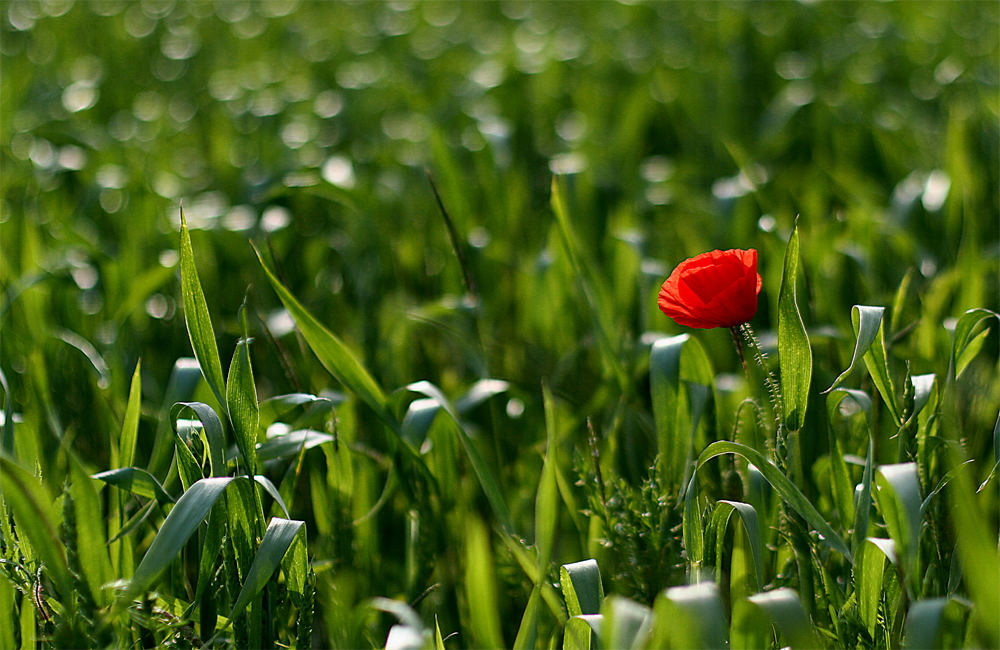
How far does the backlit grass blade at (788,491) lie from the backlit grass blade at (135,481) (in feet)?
2.18

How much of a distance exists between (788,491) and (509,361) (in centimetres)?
90

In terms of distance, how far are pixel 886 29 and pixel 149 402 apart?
3605 millimetres

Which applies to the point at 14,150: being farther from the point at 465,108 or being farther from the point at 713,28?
the point at 713,28

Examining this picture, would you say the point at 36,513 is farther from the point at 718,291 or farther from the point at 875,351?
the point at 875,351

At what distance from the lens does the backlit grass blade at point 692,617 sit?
722 millimetres

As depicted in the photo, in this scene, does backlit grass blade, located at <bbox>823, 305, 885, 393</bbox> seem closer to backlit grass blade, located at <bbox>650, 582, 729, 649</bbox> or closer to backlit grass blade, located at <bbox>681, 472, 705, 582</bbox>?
backlit grass blade, located at <bbox>681, 472, 705, 582</bbox>

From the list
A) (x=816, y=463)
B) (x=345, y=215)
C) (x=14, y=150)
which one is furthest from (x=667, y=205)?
(x=14, y=150)

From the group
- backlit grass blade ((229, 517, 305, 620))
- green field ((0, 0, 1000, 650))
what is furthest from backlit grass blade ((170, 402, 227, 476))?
backlit grass blade ((229, 517, 305, 620))

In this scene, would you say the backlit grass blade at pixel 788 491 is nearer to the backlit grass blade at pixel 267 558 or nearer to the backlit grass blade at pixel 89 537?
the backlit grass blade at pixel 267 558

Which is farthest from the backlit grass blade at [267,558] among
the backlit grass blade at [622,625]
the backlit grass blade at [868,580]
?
the backlit grass blade at [868,580]

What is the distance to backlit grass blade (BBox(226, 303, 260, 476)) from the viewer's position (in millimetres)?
1021

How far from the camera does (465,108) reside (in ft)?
10.3

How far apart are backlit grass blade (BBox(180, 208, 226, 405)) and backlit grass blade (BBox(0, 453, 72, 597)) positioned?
0.22m

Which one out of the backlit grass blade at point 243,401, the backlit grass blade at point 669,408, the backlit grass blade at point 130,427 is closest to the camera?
the backlit grass blade at point 243,401
